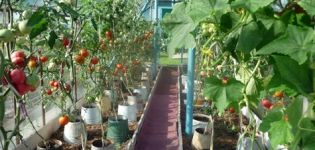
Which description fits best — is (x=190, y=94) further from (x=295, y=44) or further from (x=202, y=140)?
(x=295, y=44)

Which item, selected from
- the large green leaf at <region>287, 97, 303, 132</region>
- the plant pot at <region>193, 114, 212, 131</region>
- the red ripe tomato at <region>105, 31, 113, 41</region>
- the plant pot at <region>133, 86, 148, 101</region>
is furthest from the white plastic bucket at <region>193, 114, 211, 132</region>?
the large green leaf at <region>287, 97, 303, 132</region>

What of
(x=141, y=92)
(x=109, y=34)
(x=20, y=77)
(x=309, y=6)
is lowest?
(x=141, y=92)

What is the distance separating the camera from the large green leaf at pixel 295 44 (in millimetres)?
549

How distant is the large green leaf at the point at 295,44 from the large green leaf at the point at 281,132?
0.20 meters

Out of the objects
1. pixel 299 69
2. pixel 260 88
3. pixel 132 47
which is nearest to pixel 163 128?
pixel 132 47

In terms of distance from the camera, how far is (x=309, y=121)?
0.61 metres

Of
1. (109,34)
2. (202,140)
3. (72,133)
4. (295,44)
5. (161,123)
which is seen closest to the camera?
(295,44)

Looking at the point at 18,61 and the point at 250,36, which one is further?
the point at 18,61

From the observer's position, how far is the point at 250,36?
1.99ft

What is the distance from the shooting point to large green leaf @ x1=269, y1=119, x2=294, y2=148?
71cm

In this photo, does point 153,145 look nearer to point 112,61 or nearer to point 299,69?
point 112,61

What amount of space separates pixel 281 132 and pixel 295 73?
16cm

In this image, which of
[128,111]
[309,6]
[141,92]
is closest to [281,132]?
[309,6]

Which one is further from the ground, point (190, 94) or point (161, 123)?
point (190, 94)
